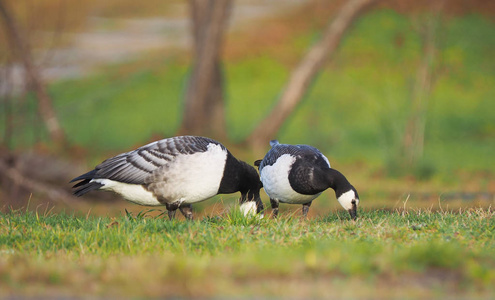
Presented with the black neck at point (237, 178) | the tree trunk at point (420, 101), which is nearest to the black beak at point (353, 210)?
the black neck at point (237, 178)

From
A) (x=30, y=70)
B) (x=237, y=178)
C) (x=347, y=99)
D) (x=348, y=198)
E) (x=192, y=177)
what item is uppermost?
(x=30, y=70)

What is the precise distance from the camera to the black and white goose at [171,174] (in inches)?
368

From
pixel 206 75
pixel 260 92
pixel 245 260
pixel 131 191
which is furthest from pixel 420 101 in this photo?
pixel 260 92

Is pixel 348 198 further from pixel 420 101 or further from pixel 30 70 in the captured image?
pixel 30 70

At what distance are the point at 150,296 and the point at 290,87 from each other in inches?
598

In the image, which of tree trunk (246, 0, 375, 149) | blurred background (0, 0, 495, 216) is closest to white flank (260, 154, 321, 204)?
blurred background (0, 0, 495, 216)

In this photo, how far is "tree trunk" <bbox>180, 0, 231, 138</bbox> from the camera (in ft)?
65.3

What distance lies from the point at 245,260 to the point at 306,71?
574 inches

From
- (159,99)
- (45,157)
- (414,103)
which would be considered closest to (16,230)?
(45,157)

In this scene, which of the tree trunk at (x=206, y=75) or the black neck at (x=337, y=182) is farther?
the tree trunk at (x=206, y=75)

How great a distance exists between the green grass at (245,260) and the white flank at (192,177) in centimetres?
102

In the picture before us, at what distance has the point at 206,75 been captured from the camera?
66.3 ft

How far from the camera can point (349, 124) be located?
2934 cm

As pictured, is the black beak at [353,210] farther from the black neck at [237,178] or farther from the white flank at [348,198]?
the black neck at [237,178]
